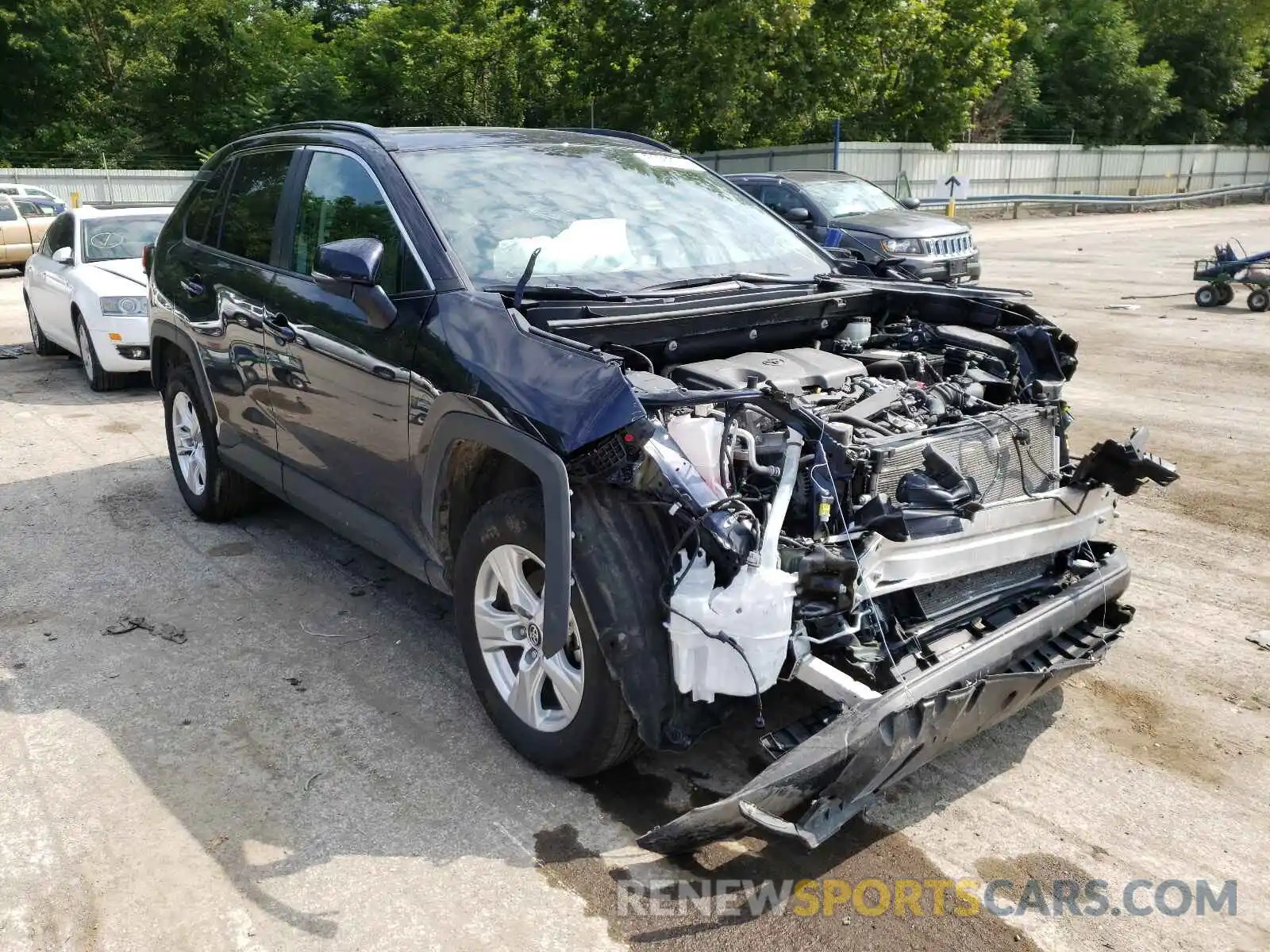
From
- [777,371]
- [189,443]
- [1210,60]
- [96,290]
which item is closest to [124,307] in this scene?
[96,290]

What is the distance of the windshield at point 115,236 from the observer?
413 inches

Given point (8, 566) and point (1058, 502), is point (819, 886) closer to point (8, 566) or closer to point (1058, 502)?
point (1058, 502)

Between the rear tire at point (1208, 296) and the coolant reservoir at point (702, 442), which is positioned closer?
the coolant reservoir at point (702, 442)

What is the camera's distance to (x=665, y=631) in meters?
3.09

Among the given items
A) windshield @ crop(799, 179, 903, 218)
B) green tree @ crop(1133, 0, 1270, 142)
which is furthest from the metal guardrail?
windshield @ crop(799, 179, 903, 218)

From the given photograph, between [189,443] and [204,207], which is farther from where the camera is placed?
[189,443]

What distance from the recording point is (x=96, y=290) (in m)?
9.58

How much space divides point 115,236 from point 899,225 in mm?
9838

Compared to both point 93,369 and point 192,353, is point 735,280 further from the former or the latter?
point 93,369

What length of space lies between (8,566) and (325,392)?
2.50 meters

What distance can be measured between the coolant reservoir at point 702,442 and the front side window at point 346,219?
48.2 inches

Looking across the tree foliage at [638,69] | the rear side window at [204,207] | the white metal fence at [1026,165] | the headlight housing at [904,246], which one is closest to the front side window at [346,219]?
the rear side window at [204,207]

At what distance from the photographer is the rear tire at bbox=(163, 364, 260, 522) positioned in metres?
5.91

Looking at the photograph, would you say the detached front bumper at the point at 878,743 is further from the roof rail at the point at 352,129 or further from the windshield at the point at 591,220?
the roof rail at the point at 352,129
